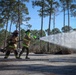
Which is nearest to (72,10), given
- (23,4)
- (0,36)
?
(23,4)

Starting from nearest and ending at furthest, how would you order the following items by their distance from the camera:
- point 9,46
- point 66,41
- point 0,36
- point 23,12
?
point 66,41 → point 9,46 → point 23,12 → point 0,36

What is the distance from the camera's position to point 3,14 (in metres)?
42.6

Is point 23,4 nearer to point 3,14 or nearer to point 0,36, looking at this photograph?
point 3,14

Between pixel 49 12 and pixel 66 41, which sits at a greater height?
pixel 49 12

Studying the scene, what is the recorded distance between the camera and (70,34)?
8305 mm

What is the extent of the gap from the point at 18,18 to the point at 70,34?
33.7m

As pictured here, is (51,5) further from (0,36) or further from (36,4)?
(0,36)

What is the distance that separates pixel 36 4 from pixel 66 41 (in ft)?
107

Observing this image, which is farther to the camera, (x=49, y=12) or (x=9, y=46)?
(x=49, y=12)

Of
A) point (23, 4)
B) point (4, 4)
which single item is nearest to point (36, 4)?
point (23, 4)

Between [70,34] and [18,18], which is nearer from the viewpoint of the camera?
[70,34]

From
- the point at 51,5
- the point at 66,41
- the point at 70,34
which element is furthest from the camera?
the point at 51,5

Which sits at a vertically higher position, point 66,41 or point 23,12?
point 23,12

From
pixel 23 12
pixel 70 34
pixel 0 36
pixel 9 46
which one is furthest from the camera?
pixel 0 36
